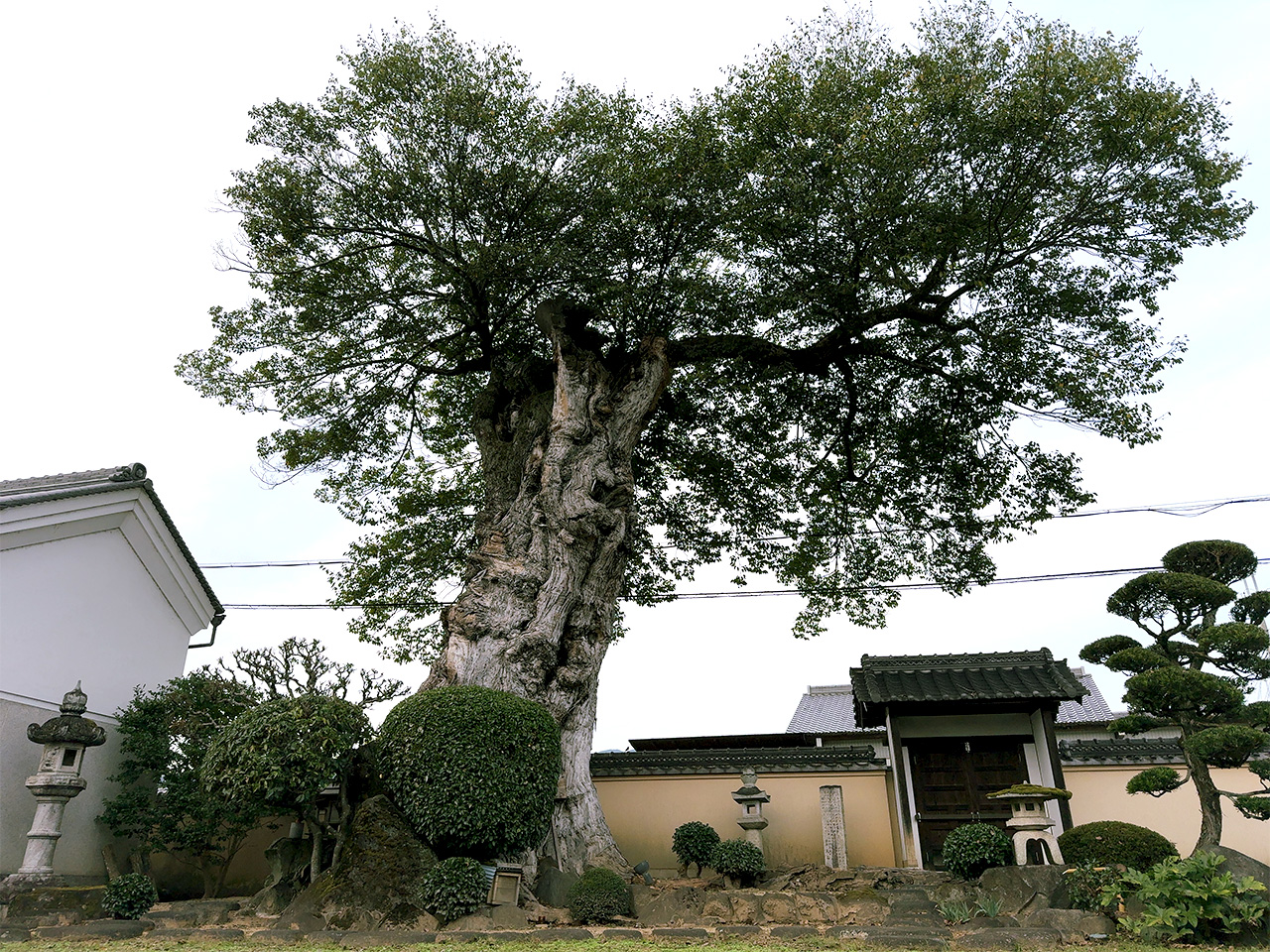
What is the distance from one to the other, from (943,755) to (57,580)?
11.9 metres

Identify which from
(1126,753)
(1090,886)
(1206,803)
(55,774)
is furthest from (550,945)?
(1126,753)

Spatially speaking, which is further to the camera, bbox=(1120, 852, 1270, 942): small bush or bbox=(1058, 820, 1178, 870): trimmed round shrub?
bbox=(1058, 820, 1178, 870): trimmed round shrub

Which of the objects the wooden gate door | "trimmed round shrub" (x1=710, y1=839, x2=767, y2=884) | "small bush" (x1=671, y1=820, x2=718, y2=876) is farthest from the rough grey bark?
"small bush" (x1=671, y1=820, x2=718, y2=876)

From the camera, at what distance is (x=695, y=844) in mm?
9641

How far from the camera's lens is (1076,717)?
17.6 meters

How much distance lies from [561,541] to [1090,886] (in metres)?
6.02

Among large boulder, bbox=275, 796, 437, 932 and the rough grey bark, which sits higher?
the rough grey bark

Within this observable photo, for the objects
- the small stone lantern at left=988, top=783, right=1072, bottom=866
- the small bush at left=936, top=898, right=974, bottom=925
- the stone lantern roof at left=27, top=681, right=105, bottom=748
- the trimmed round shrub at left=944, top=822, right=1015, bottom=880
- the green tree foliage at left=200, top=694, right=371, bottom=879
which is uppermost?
the stone lantern roof at left=27, top=681, right=105, bottom=748

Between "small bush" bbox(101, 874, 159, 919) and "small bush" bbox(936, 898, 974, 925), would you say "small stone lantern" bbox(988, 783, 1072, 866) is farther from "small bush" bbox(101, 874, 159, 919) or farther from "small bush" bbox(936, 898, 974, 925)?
"small bush" bbox(101, 874, 159, 919)

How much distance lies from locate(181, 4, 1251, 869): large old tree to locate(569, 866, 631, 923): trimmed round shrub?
1.28 m

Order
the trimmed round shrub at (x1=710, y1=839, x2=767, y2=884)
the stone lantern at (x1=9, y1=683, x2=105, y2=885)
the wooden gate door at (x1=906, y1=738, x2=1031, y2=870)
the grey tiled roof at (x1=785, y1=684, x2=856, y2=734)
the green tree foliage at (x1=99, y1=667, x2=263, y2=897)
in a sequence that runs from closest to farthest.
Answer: the stone lantern at (x1=9, y1=683, x2=105, y2=885) < the trimmed round shrub at (x1=710, y1=839, x2=767, y2=884) < the green tree foliage at (x1=99, y1=667, x2=263, y2=897) < the wooden gate door at (x1=906, y1=738, x2=1031, y2=870) < the grey tiled roof at (x1=785, y1=684, x2=856, y2=734)

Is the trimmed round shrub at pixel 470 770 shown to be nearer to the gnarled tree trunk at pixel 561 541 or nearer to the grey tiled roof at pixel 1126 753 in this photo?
the gnarled tree trunk at pixel 561 541

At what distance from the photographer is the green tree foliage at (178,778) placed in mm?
9219

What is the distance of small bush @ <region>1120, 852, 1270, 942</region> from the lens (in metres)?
5.91
